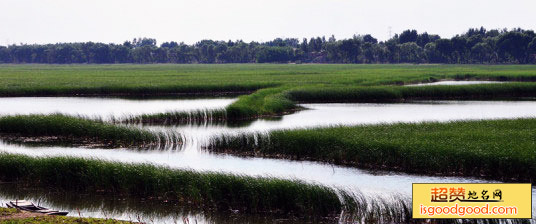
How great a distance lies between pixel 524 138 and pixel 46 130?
88.4ft

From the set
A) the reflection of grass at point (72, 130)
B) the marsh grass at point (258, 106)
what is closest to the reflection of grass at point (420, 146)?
the reflection of grass at point (72, 130)

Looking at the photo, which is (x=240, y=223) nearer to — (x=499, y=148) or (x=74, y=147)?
(x=499, y=148)

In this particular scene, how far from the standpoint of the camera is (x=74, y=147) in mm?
35125

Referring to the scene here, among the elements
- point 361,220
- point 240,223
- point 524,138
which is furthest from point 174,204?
point 524,138

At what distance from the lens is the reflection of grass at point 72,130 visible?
36.5m

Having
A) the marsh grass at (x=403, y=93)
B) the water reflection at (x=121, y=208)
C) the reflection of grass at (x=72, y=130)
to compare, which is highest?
the reflection of grass at (x=72, y=130)

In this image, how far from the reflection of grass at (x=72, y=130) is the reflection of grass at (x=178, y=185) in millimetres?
9888

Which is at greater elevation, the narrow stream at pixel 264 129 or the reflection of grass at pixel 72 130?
the reflection of grass at pixel 72 130

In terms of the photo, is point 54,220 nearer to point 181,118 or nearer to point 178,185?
point 178,185

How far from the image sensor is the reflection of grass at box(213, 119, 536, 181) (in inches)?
1011

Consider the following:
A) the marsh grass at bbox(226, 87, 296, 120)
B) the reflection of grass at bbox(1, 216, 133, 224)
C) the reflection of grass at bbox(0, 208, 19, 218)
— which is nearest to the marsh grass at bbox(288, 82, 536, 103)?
the marsh grass at bbox(226, 87, 296, 120)

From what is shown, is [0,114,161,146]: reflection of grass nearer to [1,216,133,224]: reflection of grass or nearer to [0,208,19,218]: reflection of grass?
[0,208,19,218]: reflection of grass

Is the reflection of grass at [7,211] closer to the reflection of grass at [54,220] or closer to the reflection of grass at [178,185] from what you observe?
the reflection of grass at [54,220]

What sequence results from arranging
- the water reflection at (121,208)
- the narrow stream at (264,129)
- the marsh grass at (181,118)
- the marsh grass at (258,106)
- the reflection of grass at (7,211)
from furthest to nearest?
1. the marsh grass at (258,106)
2. the marsh grass at (181,118)
3. the narrow stream at (264,129)
4. the water reflection at (121,208)
5. the reflection of grass at (7,211)
